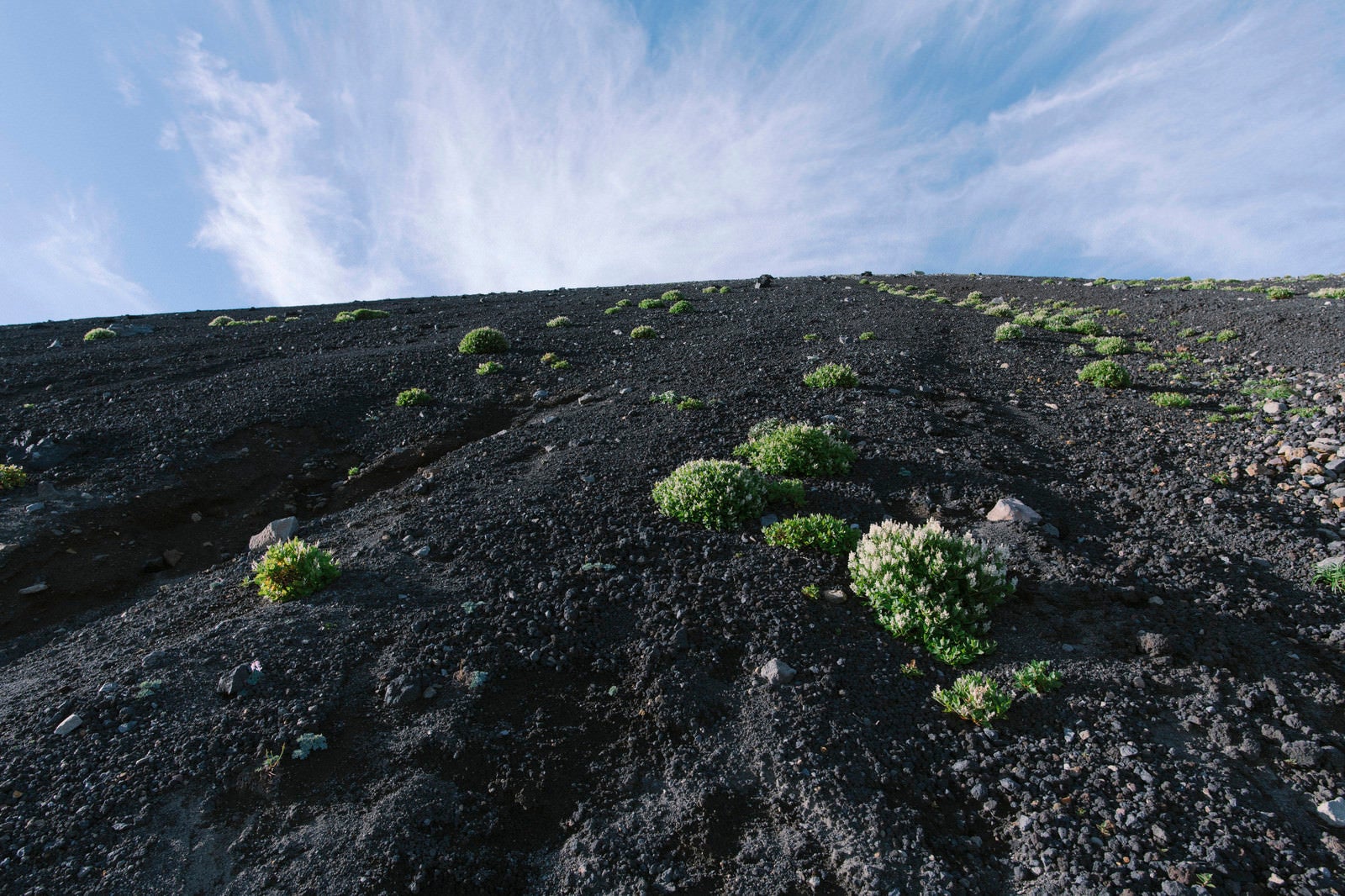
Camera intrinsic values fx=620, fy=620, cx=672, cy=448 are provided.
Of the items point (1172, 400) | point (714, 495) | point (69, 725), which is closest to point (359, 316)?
point (714, 495)

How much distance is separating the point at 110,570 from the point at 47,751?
4877 mm

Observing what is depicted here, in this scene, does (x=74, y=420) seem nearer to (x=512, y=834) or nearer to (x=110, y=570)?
(x=110, y=570)

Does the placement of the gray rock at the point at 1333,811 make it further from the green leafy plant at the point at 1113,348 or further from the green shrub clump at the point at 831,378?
the green leafy plant at the point at 1113,348

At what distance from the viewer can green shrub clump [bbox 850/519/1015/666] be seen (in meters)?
6.26

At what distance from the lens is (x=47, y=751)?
498 centimetres

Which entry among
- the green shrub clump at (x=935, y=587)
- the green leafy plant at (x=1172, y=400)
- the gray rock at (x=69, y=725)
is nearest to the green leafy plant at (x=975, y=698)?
the green shrub clump at (x=935, y=587)

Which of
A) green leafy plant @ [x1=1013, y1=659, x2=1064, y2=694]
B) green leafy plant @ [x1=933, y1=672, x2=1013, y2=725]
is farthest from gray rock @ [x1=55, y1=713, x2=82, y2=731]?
green leafy plant @ [x1=1013, y1=659, x2=1064, y2=694]

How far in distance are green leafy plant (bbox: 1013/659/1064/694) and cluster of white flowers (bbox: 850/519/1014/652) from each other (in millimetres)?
548

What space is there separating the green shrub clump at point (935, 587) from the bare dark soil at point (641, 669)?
0.80 ft

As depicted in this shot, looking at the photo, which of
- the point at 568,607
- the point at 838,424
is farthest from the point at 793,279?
the point at 568,607

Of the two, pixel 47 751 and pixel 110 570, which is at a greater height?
pixel 110 570

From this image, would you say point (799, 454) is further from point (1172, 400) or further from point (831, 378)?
point (1172, 400)

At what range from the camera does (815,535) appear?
7.70m

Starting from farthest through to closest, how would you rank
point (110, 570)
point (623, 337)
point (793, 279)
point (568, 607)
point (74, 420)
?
point (793, 279) → point (623, 337) → point (74, 420) → point (110, 570) → point (568, 607)
